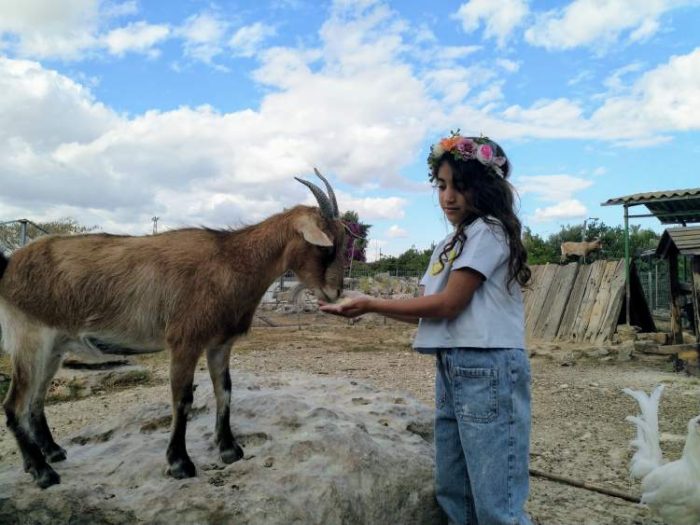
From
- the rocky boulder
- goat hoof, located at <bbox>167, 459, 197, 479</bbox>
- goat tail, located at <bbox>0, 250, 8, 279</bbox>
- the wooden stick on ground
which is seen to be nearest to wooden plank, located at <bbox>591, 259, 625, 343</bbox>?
the wooden stick on ground

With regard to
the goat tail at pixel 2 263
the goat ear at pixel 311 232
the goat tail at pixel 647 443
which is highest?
the goat ear at pixel 311 232

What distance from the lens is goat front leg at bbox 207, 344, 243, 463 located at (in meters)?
3.75

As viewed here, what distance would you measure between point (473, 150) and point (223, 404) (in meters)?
2.52

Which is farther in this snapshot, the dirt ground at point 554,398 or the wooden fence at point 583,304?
the wooden fence at point 583,304

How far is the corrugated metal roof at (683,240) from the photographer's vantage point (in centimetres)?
1023

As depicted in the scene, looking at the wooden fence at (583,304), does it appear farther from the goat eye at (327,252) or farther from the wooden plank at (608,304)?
the goat eye at (327,252)

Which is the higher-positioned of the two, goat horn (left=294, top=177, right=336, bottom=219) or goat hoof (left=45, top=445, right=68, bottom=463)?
goat horn (left=294, top=177, right=336, bottom=219)

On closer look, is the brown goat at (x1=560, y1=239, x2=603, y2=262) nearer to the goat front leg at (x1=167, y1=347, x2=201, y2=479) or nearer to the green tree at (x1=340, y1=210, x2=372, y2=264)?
the green tree at (x1=340, y1=210, x2=372, y2=264)

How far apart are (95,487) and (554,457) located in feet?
14.0

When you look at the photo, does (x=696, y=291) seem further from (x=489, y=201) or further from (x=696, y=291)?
(x=489, y=201)

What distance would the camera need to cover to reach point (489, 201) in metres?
Answer: 2.89

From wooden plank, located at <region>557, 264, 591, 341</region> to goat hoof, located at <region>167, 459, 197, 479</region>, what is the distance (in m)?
11.5

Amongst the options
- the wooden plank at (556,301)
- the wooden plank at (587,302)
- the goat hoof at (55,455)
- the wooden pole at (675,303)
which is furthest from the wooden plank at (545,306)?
the goat hoof at (55,455)

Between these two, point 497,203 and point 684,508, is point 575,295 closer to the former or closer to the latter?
point 684,508
